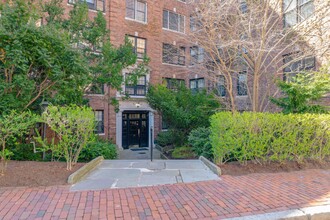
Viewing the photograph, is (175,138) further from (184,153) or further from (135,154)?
(135,154)

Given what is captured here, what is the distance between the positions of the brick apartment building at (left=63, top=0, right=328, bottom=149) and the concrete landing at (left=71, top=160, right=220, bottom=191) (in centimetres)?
862

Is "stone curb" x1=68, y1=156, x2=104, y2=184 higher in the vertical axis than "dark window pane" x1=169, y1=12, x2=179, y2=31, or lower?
lower

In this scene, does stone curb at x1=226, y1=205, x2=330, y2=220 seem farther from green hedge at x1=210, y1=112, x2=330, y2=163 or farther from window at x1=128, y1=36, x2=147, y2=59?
window at x1=128, y1=36, x2=147, y2=59

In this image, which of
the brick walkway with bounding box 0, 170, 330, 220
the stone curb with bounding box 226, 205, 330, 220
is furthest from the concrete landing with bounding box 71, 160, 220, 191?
the stone curb with bounding box 226, 205, 330, 220

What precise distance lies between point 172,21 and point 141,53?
5160mm

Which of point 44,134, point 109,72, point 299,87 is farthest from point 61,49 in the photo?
point 299,87

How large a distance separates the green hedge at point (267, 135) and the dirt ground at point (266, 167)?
0.64ft

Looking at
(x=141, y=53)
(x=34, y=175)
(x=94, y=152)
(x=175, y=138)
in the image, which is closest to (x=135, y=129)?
(x=175, y=138)

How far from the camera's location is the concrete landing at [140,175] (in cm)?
524

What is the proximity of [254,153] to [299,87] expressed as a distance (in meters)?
3.70

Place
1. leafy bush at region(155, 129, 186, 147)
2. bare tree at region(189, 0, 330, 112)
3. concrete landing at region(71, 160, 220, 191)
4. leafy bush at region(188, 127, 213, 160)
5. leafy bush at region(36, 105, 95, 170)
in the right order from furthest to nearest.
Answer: leafy bush at region(155, 129, 186, 147) < bare tree at region(189, 0, 330, 112) < leafy bush at region(188, 127, 213, 160) < leafy bush at region(36, 105, 95, 170) < concrete landing at region(71, 160, 220, 191)

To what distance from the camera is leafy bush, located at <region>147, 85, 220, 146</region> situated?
11203 millimetres

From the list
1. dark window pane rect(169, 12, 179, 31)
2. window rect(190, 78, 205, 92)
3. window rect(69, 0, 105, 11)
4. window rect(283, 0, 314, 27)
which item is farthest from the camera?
dark window pane rect(169, 12, 179, 31)

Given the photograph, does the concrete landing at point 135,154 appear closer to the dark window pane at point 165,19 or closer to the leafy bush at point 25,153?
the leafy bush at point 25,153
